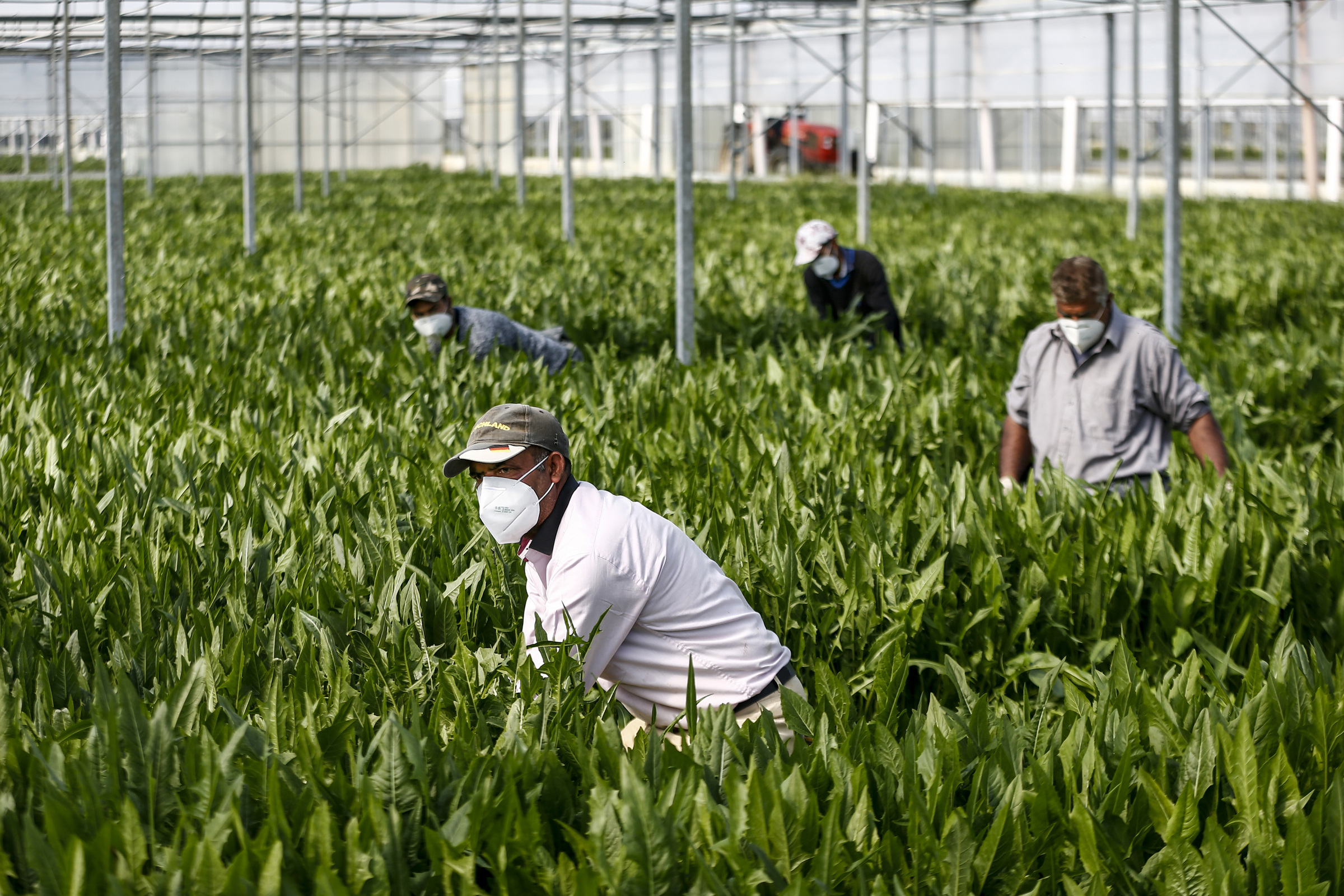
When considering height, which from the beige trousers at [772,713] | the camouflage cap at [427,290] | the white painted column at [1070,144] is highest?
the white painted column at [1070,144]

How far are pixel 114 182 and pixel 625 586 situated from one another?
23.4 feet

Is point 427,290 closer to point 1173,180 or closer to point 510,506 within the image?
point 510,506

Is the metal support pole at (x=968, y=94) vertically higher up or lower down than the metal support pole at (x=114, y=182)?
higher up

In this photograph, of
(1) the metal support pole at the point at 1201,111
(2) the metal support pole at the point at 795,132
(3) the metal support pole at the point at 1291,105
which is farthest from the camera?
(2) the metal support pole at the point at 795,132

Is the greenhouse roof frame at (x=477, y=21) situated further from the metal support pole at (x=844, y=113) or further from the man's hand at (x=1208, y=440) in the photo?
the man's hand at (x=1208, y=440)

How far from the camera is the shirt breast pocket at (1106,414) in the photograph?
506 centimetres

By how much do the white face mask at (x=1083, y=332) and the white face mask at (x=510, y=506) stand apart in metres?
2.46

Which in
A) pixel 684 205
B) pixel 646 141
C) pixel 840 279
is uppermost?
pixel 646 141

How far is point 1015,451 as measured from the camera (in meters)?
5.44

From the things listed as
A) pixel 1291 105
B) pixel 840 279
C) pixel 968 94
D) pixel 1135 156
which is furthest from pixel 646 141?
pixel 840 279

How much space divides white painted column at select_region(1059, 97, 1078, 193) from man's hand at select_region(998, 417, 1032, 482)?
100ft

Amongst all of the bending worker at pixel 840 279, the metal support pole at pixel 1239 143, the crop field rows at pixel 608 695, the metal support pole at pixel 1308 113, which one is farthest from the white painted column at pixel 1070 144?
the crop field rows at pixel 608 695

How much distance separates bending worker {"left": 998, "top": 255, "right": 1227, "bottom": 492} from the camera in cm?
504

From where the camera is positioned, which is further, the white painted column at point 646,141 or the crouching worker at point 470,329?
the white painted column at point 646,141
